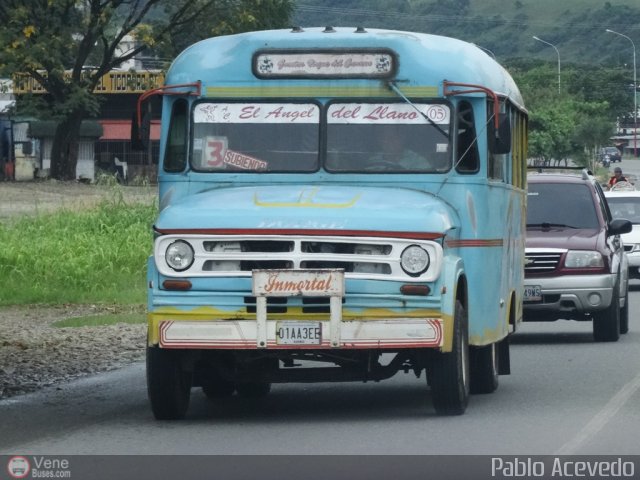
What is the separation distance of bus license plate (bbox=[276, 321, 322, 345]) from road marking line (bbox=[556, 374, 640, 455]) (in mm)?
1717

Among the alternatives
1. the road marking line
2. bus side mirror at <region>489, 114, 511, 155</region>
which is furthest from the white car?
bus side mirror at <region>489, 114, 511, 155</region>

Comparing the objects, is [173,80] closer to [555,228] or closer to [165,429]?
[165,429]

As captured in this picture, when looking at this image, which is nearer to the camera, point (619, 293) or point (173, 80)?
point (173, 80)

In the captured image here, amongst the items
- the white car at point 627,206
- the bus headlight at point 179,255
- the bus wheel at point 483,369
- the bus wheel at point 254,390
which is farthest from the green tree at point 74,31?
the bus headlight at point 179,255

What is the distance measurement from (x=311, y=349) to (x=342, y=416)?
3.66ft

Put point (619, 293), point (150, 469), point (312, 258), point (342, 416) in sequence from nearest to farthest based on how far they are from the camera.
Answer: point (150, 469) < point (312, 258) < point (342, 416) < point (619, 293)

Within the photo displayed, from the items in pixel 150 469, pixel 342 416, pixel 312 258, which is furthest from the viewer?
pixel 342 416

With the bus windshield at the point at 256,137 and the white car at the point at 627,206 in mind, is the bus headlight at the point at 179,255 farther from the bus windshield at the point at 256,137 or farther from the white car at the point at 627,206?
the white car at the point at 627,206

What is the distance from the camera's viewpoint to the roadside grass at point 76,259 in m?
23.8

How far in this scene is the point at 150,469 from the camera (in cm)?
890

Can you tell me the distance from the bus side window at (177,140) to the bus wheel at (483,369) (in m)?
2.69

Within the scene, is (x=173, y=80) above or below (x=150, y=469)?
above

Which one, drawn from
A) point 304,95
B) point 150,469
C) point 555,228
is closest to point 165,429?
point 150,469

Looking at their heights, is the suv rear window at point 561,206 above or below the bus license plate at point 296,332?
above
